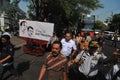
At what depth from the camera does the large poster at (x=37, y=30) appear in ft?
69.9

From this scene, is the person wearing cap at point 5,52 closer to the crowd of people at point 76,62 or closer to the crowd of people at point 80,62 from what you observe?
the crowd of people at point 76,62

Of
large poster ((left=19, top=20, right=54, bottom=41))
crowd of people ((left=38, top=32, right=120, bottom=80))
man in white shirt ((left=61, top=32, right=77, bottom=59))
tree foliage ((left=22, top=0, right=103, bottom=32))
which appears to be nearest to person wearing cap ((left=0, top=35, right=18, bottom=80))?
crowd of people ((left=38, top=32, right=120, bottom=80))

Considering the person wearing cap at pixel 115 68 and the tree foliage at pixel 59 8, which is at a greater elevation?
the tree foliage at pixel 59 8

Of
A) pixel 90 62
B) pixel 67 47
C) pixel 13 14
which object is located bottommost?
pixel 67 47

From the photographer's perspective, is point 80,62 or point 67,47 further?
point 67,47

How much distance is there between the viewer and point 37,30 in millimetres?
21484

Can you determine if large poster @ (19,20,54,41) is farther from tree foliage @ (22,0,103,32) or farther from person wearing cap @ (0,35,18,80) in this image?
tree foliage @ (22,0,103,32)

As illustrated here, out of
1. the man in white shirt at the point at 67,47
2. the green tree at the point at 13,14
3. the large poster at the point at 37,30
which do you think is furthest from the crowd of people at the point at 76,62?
the green tree at the point at 13,14

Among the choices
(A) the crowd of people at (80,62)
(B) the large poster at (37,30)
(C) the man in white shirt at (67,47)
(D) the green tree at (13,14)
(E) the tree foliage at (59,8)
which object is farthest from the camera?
(D) the green tree at (13,14)

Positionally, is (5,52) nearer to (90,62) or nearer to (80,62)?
(80,62)

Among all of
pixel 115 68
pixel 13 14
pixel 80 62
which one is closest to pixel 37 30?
pixel 80 62

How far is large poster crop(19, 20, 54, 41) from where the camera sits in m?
21.3

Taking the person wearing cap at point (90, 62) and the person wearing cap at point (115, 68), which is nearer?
the person wearing cap at point (115, 68)

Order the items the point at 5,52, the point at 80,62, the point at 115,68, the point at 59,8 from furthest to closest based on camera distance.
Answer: the point at 59,8 < the point at 5,52 < the point at 80,62 < the point at 115,68
